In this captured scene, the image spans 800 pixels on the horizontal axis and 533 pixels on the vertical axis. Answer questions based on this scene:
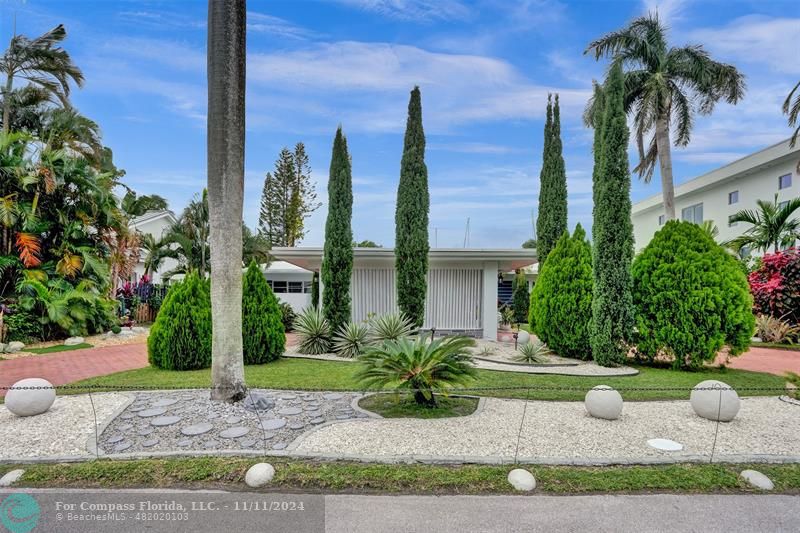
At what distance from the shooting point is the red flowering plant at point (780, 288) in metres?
13.5

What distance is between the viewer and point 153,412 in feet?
16.9

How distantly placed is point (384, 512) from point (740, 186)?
2704 centimetres

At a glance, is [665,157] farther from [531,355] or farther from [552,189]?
[531,355]

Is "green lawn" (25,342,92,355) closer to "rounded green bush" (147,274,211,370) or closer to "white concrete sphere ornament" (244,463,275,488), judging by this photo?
"rounded green bush" (147,274,211,370)

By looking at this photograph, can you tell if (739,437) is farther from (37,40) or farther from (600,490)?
(37,40)

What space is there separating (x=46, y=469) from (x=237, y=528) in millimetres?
2091

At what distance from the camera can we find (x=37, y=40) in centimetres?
1572

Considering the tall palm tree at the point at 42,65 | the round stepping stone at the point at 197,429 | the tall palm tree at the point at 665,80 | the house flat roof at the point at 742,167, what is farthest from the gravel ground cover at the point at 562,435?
the house flat roof at the point at 742,167

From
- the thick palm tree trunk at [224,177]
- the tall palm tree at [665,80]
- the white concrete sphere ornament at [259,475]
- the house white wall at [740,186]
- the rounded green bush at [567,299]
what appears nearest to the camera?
the white concrete sphere ornament at [259,475]

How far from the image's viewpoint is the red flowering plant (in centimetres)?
1348

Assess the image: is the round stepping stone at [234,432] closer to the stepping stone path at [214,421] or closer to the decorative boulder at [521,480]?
the stepping stone path at [214,421]

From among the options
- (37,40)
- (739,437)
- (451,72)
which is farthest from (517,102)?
(37,40)

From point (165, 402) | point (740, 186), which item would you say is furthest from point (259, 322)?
point (740, 186)

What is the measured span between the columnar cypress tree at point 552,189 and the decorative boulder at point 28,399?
13886 millimetres
